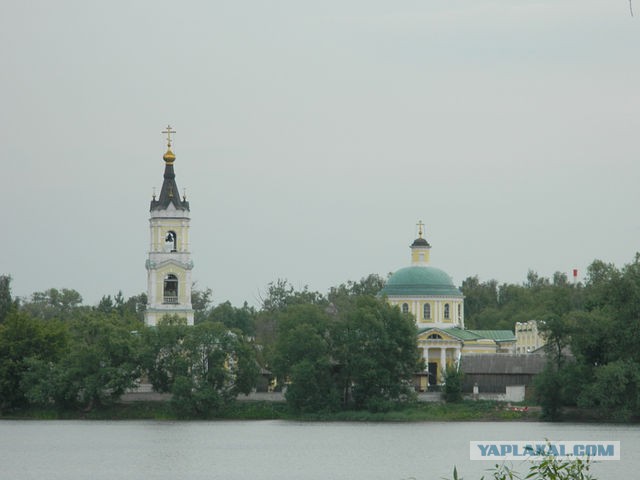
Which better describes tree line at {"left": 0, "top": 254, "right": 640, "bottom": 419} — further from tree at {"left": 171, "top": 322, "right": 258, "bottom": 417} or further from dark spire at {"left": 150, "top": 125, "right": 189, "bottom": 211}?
dark spire at {"left": 150, "top": 125, "right": 189, "bottom": 211}

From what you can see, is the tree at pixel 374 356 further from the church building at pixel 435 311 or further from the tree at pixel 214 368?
the church building at pixel 435 311

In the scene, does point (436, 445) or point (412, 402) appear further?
point (412, 402)

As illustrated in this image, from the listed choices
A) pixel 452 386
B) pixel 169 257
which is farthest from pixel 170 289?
pixel 452 386

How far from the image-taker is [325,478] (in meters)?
45.4

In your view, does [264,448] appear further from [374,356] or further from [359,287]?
[359,287]

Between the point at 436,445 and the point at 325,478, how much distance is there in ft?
39.1

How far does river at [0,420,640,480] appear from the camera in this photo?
47406 millimetres

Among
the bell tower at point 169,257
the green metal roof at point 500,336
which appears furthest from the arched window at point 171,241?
the green metal roof at point 500,336

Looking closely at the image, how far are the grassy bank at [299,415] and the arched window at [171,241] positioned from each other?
52.8ft

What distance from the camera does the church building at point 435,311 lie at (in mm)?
95500

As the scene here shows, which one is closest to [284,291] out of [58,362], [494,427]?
[58,362]

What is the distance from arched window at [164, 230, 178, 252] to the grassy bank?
634 inches

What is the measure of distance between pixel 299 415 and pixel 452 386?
753 centimetres

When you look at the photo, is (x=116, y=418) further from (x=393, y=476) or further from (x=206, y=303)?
(x=206, y=303)
